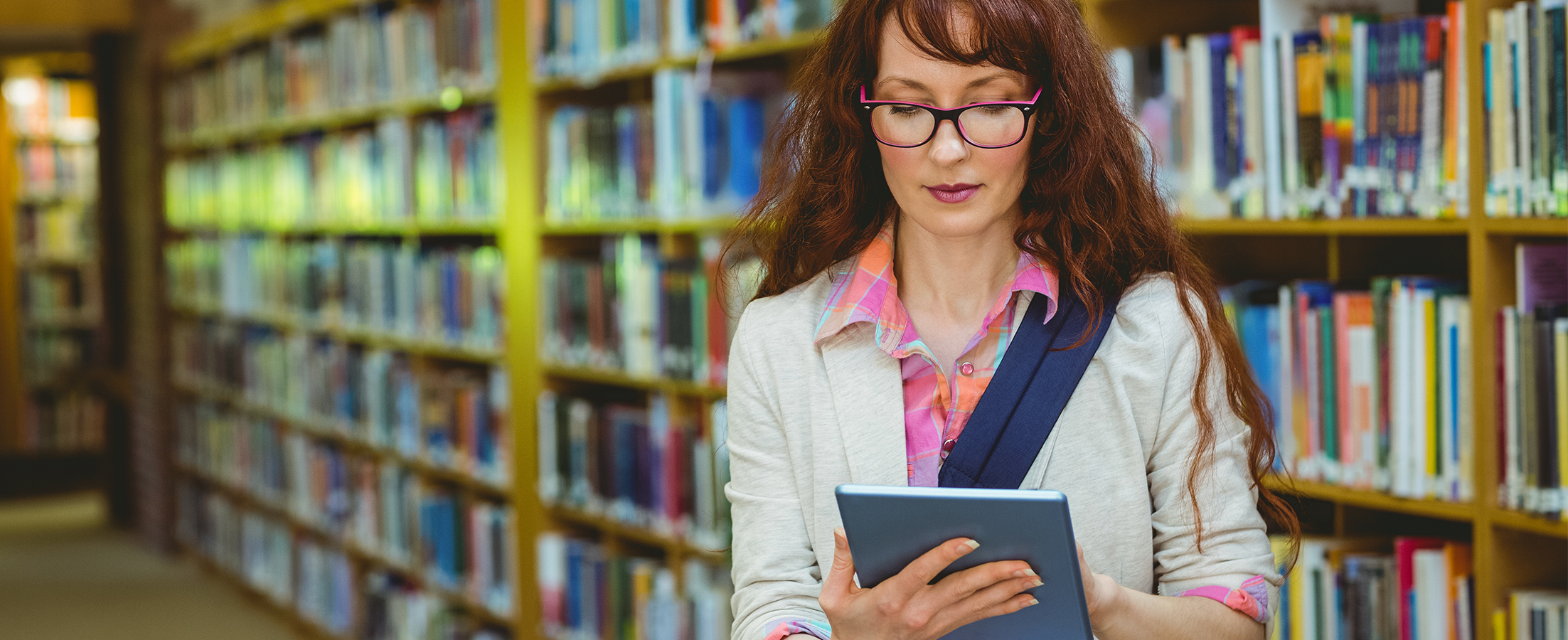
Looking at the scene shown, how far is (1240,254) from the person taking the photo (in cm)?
236

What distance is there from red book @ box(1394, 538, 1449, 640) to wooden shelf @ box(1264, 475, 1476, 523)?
4 cm

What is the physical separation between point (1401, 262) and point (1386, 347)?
1.18ft

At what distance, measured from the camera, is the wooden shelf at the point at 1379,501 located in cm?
178

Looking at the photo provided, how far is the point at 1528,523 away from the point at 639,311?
191 centimetres

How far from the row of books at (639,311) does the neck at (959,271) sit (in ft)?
4.52

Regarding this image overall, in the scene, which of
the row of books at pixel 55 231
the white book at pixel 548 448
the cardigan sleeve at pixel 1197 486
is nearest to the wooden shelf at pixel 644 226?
the white book at pixel 548 448

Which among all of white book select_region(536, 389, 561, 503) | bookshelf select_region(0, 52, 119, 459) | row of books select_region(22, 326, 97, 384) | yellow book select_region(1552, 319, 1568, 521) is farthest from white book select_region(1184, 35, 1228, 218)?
row of books select_region(22, 326, 97, 384)

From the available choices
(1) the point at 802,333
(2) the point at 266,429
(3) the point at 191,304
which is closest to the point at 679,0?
(1) the point at 802,333

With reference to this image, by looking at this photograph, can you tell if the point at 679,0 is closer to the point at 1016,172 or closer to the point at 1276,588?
the point at 1016,172

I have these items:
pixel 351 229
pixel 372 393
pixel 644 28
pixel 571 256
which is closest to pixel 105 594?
pixel 372 393

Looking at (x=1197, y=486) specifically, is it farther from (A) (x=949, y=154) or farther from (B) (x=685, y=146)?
(B) (x=685, y=146)

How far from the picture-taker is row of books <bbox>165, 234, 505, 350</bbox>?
3.77 metres

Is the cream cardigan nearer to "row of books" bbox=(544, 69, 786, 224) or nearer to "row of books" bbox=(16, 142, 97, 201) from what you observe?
"row of books" bbox=(544, 69, 786, 224)

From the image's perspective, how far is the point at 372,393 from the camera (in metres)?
4.37
